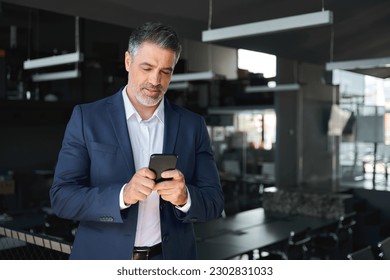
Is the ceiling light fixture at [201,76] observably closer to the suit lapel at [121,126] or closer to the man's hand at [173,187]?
the suit lapel at [121,126]

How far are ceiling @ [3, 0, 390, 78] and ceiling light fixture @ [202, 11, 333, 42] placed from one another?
0.68m

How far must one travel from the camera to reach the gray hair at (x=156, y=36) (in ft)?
4.05

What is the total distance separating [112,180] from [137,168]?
80 millimetres

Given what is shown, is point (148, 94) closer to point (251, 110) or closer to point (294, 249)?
point (294, 249)

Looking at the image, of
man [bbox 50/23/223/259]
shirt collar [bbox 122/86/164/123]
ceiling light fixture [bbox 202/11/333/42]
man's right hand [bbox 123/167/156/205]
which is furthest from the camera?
ceiling light fixture [bbox 202/11/333/42]

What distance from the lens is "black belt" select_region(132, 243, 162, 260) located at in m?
1.32

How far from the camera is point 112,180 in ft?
4.18

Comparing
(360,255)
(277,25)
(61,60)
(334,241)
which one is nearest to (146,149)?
(277,25)

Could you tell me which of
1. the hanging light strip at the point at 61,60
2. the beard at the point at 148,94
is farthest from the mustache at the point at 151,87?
the hanging light strip at the point at 61,60

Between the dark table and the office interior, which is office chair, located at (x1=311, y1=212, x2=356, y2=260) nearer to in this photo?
the office interior

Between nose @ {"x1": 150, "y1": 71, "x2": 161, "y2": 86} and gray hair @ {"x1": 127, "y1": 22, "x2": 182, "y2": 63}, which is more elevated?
gray hair @ {"x1": 127, "y1": 22, "x2": 182, "y2": 63}

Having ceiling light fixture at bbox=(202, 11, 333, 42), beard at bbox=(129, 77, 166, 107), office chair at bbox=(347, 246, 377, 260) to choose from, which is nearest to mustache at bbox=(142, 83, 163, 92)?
beard at bbox=(129, 77, 166, 107)

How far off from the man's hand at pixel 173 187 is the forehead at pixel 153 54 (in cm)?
30

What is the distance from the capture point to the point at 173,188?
1.15 m
